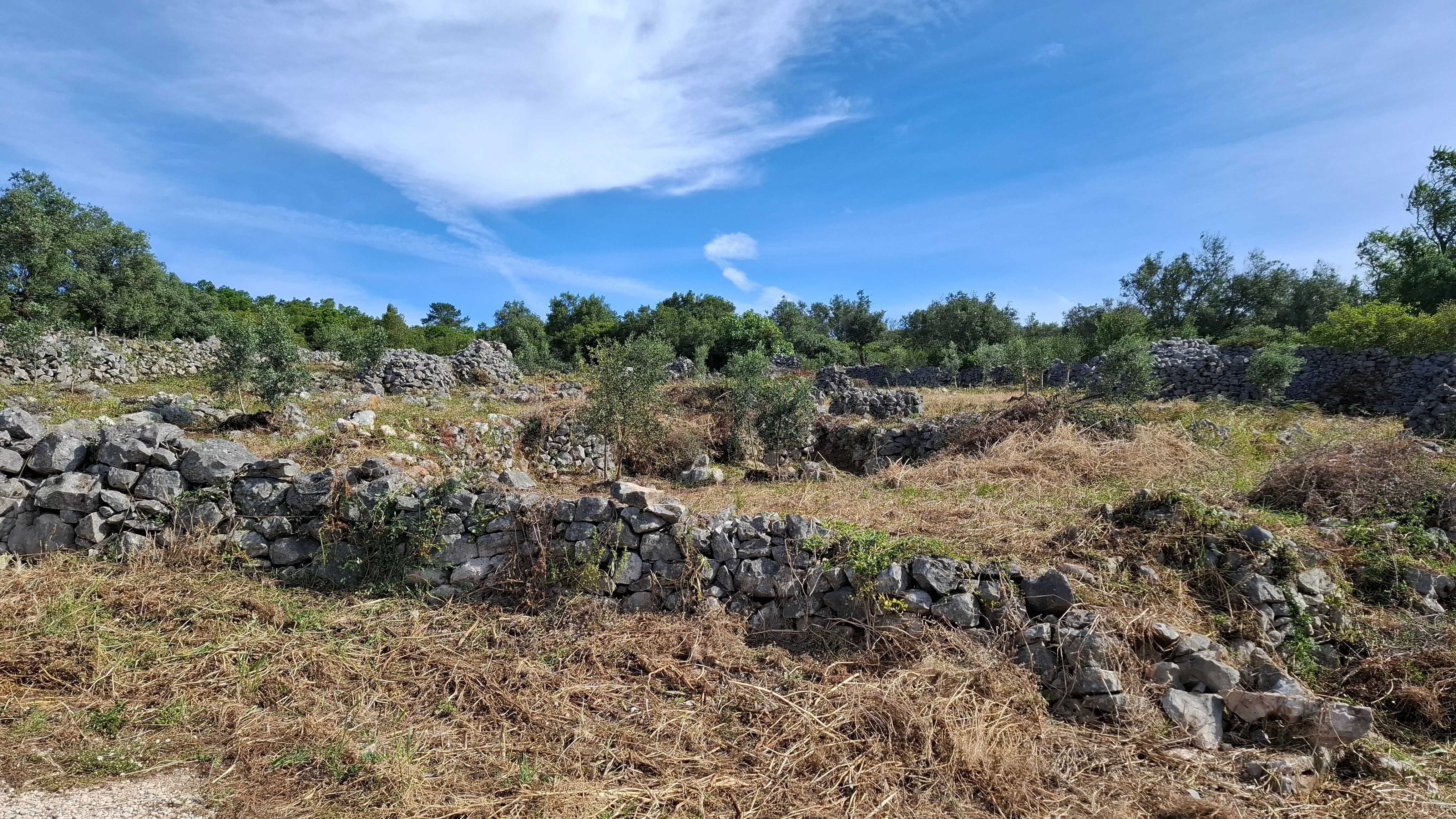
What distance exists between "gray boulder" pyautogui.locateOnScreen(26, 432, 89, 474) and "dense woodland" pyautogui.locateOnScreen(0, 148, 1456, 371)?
6427 mm

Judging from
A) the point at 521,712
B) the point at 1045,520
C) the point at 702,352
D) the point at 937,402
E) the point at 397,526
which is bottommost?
the point at 521,712

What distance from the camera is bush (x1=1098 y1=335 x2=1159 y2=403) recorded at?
17594mm

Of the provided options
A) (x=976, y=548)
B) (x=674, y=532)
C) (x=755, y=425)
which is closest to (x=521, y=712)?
(x=674, y=532)

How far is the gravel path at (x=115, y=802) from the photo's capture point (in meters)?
3.42

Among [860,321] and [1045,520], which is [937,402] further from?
[860,321]

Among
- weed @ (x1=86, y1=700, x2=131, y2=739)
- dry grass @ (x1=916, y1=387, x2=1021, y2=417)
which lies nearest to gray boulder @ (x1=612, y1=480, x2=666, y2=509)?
weed @ (x1=86, y1=700, x2=131, y2=739)

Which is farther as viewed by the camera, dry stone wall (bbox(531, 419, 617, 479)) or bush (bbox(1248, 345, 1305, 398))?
bush (bbox(1248, 345, 1305, 398))

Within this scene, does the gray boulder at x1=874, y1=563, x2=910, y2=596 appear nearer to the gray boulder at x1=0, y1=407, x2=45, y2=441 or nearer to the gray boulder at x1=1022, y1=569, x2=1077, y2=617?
the gray boulder at x1=1022, y1=569, x2=1077, y2=617

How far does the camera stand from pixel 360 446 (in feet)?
34.9

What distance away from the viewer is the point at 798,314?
5988 cm

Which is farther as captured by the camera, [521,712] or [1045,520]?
[1045,520]

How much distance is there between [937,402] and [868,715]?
777 inches

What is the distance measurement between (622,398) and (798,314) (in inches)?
1960

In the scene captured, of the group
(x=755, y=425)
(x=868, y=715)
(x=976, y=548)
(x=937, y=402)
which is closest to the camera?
(x=868, y=715)
